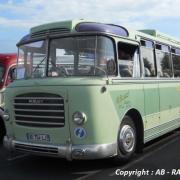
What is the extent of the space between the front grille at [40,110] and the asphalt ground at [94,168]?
0.89 m

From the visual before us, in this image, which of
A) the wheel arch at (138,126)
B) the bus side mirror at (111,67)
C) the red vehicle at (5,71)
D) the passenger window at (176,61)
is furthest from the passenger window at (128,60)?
the red vehicle at (5,71)

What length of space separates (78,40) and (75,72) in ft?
1.95

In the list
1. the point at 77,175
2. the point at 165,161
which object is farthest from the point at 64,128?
the point at 165,161

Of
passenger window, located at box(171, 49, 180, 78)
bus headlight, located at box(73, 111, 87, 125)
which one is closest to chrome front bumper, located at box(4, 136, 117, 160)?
bus headlight, located at box(73, 111, 87, 125)

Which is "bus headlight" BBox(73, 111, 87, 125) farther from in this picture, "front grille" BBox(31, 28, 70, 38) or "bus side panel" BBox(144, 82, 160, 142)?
"bus side panel" BBox(144, 82, 160, 142)

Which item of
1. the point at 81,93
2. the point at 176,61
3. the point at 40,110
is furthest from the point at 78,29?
the point at 176,61

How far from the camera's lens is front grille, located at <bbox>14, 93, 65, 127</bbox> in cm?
736

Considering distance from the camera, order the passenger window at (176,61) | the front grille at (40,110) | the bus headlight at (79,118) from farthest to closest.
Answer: the passenger window at (176,61)
the front grille at (40,110)
the bus headlight at (79,118)

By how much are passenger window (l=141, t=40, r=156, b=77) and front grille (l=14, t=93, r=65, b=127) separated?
8.09 ft

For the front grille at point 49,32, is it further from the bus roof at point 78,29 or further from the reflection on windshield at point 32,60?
the reflection on windshield at point 32,60

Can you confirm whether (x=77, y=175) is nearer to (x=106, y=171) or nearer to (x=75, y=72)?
(x=106, y=171)

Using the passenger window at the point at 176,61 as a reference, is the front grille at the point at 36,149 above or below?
below

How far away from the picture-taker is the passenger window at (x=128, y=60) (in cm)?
809

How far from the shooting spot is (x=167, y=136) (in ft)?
37.8
